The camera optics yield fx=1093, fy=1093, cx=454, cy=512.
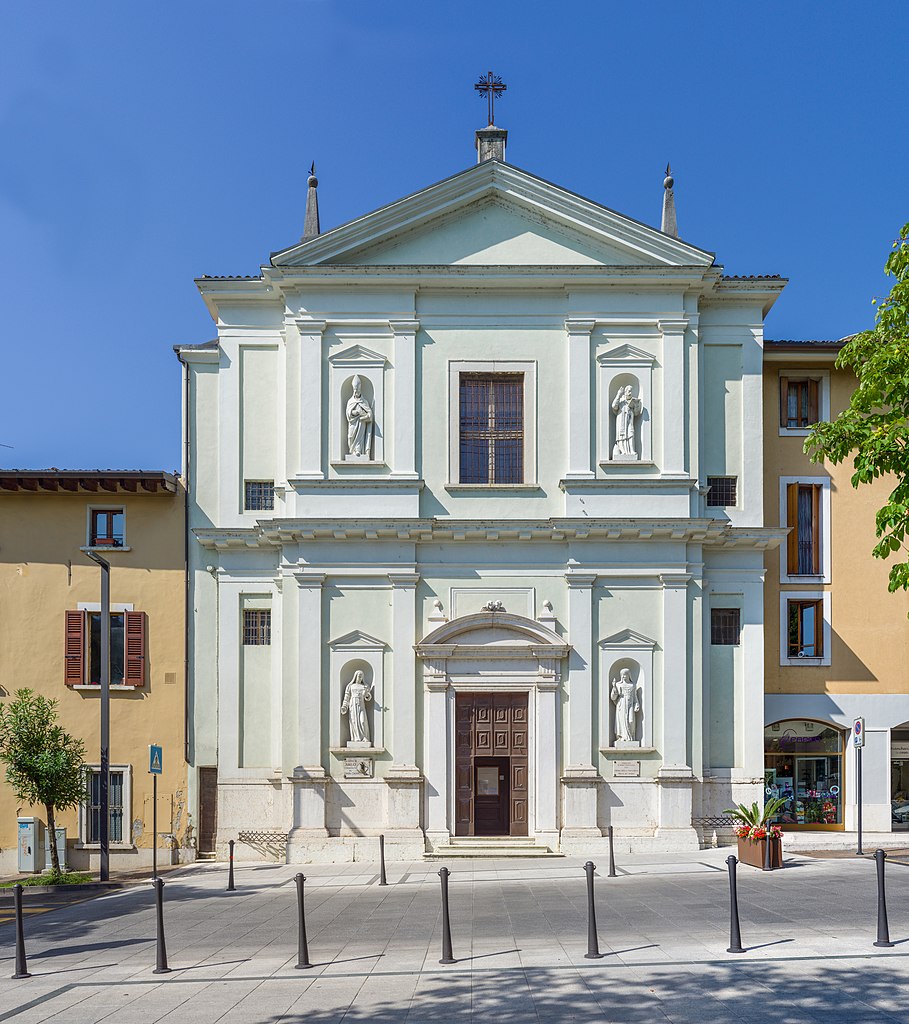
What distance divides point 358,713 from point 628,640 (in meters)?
6.88

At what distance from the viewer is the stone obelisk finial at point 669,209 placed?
29125mm

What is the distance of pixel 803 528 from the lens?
96.8 ft

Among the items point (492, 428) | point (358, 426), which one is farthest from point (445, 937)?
point (492, 428)

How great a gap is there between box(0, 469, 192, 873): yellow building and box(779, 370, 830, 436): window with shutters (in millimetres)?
16434

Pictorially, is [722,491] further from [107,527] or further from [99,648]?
[99,648]

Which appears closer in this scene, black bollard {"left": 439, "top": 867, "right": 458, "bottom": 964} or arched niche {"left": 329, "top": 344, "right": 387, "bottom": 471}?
black bollard {"left": 439, "top": 867, "right": 458, "bottom": 964}

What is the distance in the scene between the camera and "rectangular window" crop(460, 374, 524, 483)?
1092 inches

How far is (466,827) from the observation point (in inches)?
1048

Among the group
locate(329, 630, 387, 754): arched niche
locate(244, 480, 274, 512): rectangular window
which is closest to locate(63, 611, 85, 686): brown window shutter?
locate(244, 480, 274, 512): rectangular window

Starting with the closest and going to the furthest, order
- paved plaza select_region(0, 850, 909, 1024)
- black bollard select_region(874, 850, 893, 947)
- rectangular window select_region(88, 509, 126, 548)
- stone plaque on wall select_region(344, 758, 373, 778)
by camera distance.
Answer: paved plaza select_region(0, 850, 909, 1024), black bollard select_region(874, 850, 893, 947), stone plaque on wall select_region(344, 758, 373, 778), rectangular window select_region(88, 509, 126, 548)

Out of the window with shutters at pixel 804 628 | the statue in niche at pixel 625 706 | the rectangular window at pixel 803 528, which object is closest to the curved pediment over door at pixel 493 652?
the statue in niche at pixel 625 706

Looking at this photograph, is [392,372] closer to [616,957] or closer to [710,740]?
[710,740]

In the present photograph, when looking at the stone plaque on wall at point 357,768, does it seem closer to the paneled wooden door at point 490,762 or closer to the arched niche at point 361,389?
the paneled wooden door at point 490,762

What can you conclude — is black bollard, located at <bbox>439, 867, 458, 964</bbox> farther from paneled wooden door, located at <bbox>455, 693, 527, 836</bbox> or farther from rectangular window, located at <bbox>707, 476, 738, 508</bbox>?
rectangular window, located at <bbox>707, 476, 738, 508</bbox>
